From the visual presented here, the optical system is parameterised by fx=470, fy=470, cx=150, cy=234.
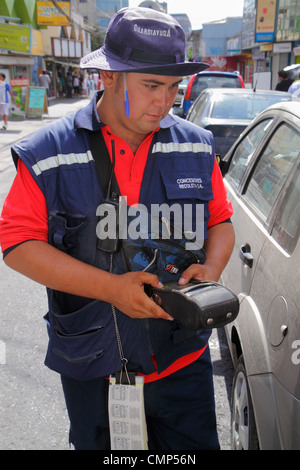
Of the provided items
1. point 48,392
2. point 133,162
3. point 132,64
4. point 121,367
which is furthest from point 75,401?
point 48,392

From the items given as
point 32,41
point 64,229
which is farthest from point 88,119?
point 32,41

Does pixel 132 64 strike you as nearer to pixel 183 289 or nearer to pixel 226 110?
pixel 183 289

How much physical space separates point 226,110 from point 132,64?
5.70 m

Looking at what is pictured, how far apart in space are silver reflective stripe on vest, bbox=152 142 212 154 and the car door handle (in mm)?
801

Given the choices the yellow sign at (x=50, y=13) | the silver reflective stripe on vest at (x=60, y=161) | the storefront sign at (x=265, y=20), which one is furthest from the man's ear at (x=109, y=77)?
the storefront sign at (x=265, y=20)

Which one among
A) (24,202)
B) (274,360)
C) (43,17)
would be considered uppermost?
(43,17)

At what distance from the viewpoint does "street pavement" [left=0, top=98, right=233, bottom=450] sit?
262cm

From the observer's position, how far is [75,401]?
1694 millimetres

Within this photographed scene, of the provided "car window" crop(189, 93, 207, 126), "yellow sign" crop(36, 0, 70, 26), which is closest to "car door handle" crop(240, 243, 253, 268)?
"car window" crop(189, 93, 207, 126)

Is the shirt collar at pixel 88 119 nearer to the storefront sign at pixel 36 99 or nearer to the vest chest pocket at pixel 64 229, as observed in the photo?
the vest chest pocket at pixel 64 229

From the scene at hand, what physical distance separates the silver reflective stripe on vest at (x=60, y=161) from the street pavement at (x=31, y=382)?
1735 millimetres

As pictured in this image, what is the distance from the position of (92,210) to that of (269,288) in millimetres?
870

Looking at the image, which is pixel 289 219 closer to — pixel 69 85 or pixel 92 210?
pixel 92 210
